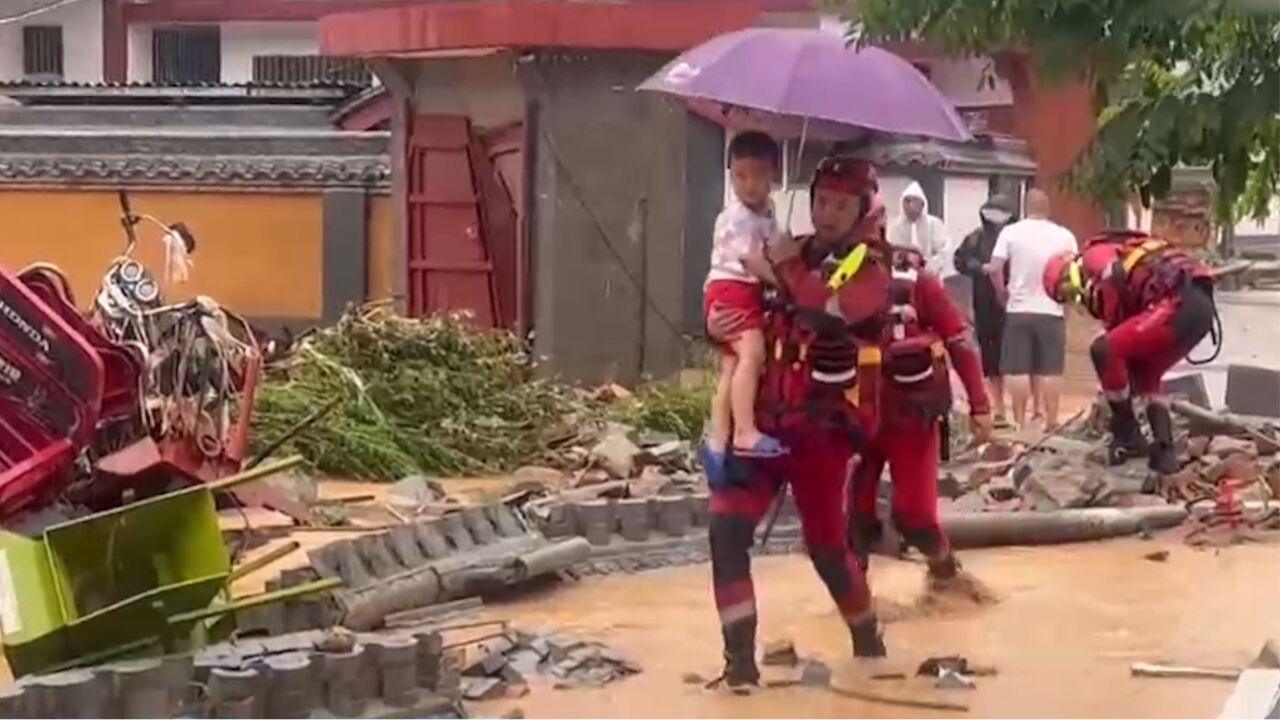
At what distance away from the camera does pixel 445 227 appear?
56.4 ft

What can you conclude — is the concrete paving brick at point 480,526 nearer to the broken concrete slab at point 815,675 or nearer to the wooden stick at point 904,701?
the broken concrete slab at point 815,675

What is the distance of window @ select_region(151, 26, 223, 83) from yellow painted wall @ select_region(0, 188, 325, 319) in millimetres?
7367

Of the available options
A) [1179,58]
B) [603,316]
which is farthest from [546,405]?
[1179,58]

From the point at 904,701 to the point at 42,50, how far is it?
2208 centimetres

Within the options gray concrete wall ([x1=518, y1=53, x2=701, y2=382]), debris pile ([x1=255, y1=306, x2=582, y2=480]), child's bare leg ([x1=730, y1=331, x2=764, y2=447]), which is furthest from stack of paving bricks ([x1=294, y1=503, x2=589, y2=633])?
gray concrete wall ([x1=518, y1=53, x2=701, y2=382])

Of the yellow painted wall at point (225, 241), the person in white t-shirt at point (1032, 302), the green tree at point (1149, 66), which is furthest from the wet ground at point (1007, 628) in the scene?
the yellow painted wall at point (225, 241)

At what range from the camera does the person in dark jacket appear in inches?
607

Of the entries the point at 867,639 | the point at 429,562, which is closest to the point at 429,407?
the point at 429,562

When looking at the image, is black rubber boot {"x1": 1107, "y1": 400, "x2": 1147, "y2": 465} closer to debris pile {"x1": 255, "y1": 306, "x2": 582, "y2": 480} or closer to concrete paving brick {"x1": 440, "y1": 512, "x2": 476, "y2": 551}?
debris pile {"x1": 255, "y1": 306, "x2": 582, "y2": 480}

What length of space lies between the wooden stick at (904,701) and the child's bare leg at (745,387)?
0.89m

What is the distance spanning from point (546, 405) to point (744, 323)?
6850mm

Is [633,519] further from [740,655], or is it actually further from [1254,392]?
[1254,392]

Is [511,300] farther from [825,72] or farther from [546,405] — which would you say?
[825,72]

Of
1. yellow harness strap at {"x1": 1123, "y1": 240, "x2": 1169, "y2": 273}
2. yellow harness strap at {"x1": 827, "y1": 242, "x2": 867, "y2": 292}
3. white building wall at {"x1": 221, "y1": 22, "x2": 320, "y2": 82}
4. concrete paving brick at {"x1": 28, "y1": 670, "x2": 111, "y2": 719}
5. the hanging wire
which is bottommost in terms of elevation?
concrete paving brick at {"x1": 28, "y1": 670, "x2": 111, "y2": 719}
